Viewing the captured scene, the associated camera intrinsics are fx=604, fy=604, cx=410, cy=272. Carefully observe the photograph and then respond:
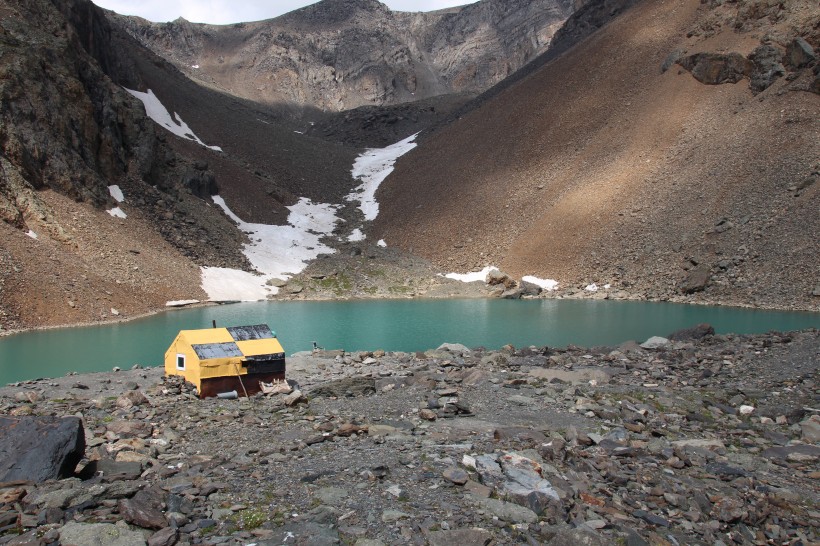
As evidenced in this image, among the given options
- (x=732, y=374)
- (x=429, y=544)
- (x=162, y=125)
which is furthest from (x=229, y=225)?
(x=429, y=544)

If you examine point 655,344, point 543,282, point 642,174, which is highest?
point 642,174

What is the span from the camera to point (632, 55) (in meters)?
61.1

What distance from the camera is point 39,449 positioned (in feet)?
29.1

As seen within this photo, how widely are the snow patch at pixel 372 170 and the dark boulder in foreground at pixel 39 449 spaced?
53528mm

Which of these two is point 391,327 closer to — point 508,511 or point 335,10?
point 508,511

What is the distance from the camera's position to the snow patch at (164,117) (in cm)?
6575

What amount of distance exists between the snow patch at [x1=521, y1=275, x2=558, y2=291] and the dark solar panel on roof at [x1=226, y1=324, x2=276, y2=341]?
30814 mm

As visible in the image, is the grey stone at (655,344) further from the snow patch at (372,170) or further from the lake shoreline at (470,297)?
the snow patch at (372,170)

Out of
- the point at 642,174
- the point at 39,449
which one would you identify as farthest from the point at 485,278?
the point at 39,449

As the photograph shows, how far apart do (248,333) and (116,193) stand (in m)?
34.9

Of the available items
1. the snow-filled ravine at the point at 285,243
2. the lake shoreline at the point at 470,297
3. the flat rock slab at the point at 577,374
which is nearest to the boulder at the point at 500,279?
the lake shoreline at the point at 470,297

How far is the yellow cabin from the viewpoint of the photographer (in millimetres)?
15164

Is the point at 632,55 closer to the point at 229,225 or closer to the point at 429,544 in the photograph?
the point at 229,225

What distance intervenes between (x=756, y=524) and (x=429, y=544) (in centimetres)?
463
